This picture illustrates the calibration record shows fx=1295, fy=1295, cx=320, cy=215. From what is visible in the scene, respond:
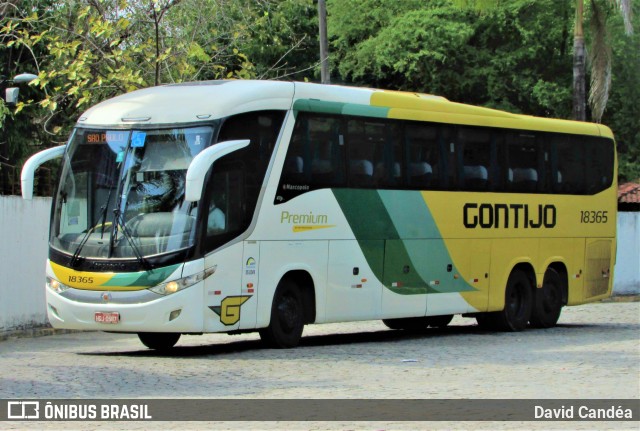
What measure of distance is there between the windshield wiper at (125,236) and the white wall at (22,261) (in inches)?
190

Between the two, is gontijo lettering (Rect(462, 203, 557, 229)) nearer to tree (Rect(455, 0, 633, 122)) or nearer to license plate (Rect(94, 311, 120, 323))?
license plate (Rect(94, 311, 120, 323))

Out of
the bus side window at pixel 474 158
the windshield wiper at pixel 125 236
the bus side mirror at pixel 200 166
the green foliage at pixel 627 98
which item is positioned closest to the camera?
the bus side mirror at pixel 200 166

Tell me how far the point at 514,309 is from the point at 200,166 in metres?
9.25

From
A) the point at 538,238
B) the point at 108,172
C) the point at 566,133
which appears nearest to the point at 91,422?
the point at 108,172

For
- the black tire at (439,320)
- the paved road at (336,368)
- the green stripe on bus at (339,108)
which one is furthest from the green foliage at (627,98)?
the green stripe on bus at (339,108)

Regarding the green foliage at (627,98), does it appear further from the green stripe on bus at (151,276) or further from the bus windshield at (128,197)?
the green stripe on bus at (151,276)

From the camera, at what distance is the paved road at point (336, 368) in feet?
41.5

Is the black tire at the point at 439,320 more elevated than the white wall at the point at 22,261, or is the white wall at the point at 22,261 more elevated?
the white wall at the point at 22,261

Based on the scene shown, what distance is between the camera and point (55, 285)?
56.4 ft

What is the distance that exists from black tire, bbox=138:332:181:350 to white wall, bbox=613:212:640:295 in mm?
21309

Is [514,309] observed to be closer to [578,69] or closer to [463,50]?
[578,69]

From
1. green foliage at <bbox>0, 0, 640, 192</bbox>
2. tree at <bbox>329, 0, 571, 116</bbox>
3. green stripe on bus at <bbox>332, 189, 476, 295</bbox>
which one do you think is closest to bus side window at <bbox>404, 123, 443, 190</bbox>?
green stripe on bus at <bbox>332, 189, 476, 295</bbox>

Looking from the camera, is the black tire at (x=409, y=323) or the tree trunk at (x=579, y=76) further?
the tree trunk at (x=579, y=76)

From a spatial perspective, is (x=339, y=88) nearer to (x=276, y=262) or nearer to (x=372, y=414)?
(x=276, y=262)
